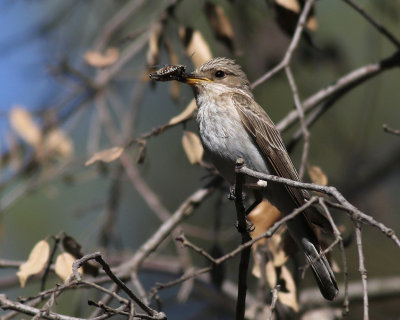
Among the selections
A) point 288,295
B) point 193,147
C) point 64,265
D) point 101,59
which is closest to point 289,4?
point 193,147

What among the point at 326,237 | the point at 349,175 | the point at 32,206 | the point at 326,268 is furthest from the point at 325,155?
the point at 326,268

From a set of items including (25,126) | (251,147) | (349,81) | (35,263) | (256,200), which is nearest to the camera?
(35,263)

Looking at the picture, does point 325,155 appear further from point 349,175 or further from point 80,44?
point 80,44

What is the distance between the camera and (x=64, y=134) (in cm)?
518

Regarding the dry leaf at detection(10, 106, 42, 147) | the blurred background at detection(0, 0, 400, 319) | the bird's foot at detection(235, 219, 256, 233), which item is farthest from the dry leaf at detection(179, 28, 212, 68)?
the dry leaf at detection(10, 106, 42, 147)

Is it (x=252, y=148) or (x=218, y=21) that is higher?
(x=218, y=21)

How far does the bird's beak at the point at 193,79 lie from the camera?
13.9 ft

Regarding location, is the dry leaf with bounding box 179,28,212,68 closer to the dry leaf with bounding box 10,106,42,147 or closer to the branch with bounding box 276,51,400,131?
the branch with bounding box 276,51,400,131

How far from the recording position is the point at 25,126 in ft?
16.3

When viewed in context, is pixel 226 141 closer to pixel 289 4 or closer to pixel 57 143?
pixel 289 4

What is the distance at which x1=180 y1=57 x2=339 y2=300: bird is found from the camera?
3656 millimetres

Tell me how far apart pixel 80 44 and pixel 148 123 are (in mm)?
3727

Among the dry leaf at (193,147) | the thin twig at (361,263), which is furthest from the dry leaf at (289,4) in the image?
the thin twig at (361,263)

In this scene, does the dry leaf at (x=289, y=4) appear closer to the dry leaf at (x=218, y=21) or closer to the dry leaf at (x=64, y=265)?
the dry leaf at (x=218, y=21)
